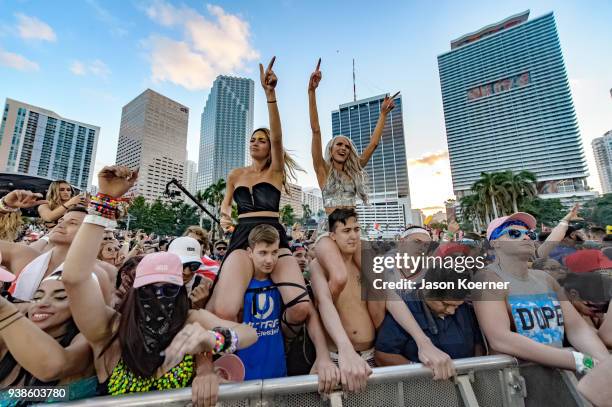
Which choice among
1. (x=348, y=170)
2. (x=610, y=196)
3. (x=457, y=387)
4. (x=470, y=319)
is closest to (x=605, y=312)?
(x=470, y=319)

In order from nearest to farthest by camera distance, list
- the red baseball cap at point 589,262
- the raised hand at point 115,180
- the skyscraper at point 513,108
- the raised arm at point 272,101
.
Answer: the raised hand at point 115,180, the red baseball cap at point 589,262, the raised arm at point 272,101, the skyscraper at point 513,108

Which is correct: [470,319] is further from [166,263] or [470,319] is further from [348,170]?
[166,263]

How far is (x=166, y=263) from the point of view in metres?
1.90

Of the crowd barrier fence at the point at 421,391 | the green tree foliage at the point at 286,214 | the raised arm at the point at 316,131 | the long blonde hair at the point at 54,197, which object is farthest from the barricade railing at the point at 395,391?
the green tree foliage at the point at 286,214

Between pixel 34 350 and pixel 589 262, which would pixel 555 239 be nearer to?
pixel 589 262

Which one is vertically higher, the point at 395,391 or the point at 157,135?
the point at 157,135

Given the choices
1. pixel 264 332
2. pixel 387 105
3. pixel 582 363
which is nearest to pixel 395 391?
pixel 264 332

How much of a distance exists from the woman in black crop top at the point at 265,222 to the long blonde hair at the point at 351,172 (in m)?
0.55

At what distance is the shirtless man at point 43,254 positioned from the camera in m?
2.37

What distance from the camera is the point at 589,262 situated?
8.73 feet

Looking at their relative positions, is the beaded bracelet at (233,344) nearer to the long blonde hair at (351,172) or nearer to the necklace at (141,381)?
the necklace at (141,381)

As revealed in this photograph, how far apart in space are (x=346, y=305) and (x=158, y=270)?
5.75ft

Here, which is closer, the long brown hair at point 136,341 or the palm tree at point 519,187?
the long brown hair at point 136,341

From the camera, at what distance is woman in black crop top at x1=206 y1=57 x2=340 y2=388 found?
2236 millimetres
